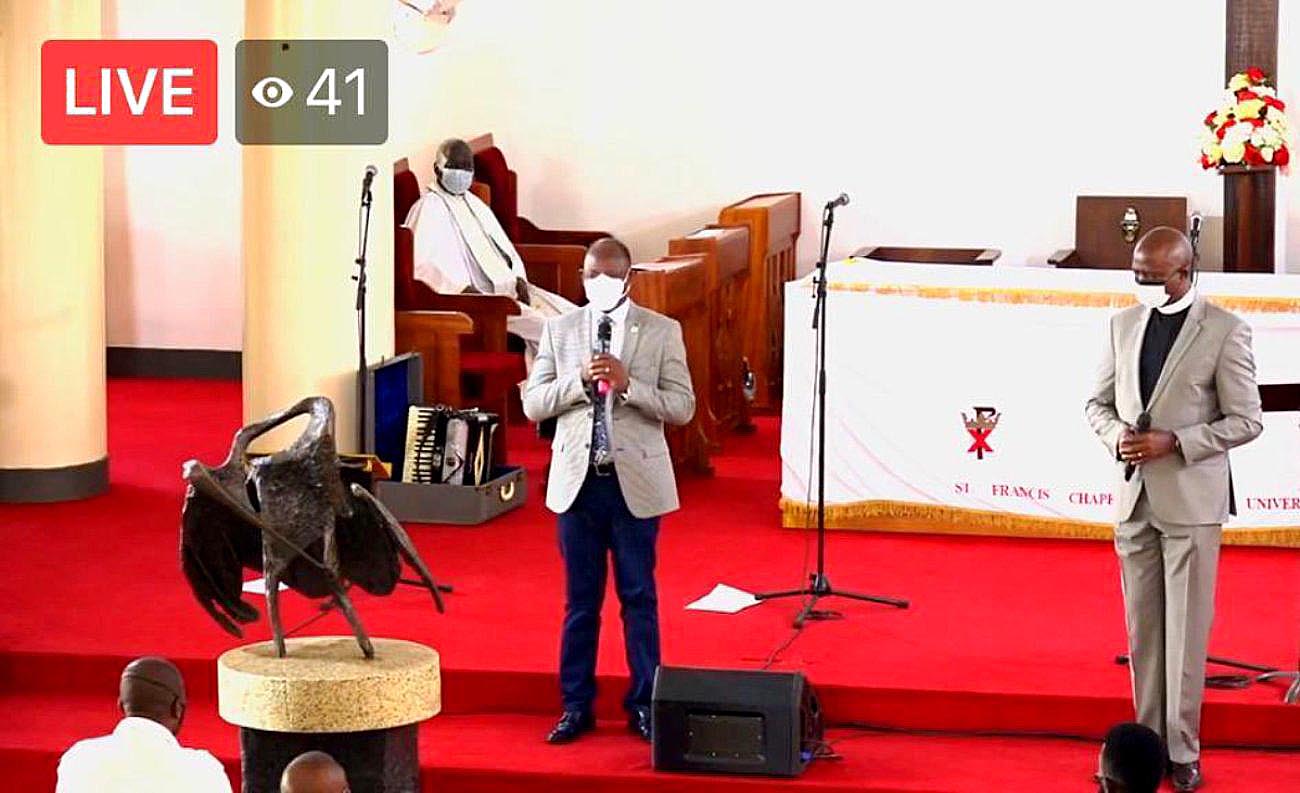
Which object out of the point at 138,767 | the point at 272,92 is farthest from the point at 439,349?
the point at 138,767

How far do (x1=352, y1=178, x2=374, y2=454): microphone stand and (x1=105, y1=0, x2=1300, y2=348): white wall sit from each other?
283 cm

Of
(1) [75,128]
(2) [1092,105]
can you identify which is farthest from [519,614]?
(2) [1092,105]

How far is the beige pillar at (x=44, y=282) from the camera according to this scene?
35.2ft

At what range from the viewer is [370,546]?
22.0ft

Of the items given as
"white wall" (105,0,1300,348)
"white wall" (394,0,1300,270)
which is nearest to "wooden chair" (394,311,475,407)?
"white wall" (105,0,1300,348)

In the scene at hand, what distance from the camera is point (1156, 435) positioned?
6.92m

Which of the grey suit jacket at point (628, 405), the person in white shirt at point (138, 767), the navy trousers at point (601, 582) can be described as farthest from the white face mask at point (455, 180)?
the person in white shirt at point (138, 767)

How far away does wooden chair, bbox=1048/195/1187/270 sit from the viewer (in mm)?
13852

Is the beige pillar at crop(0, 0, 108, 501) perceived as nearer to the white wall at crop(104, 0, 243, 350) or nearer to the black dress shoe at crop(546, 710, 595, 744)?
the white wall at crop(104, 0, 243, 350)

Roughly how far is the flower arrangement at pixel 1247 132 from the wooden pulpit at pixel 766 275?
2.54 m

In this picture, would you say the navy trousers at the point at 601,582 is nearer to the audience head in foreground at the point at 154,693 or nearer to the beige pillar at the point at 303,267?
the audience head in foreground at the point at 154,693

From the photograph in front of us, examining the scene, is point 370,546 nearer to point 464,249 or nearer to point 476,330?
point 476,330

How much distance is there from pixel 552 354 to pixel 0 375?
4274 mm

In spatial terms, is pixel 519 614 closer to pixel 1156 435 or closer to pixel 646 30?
pixel 1156 435
